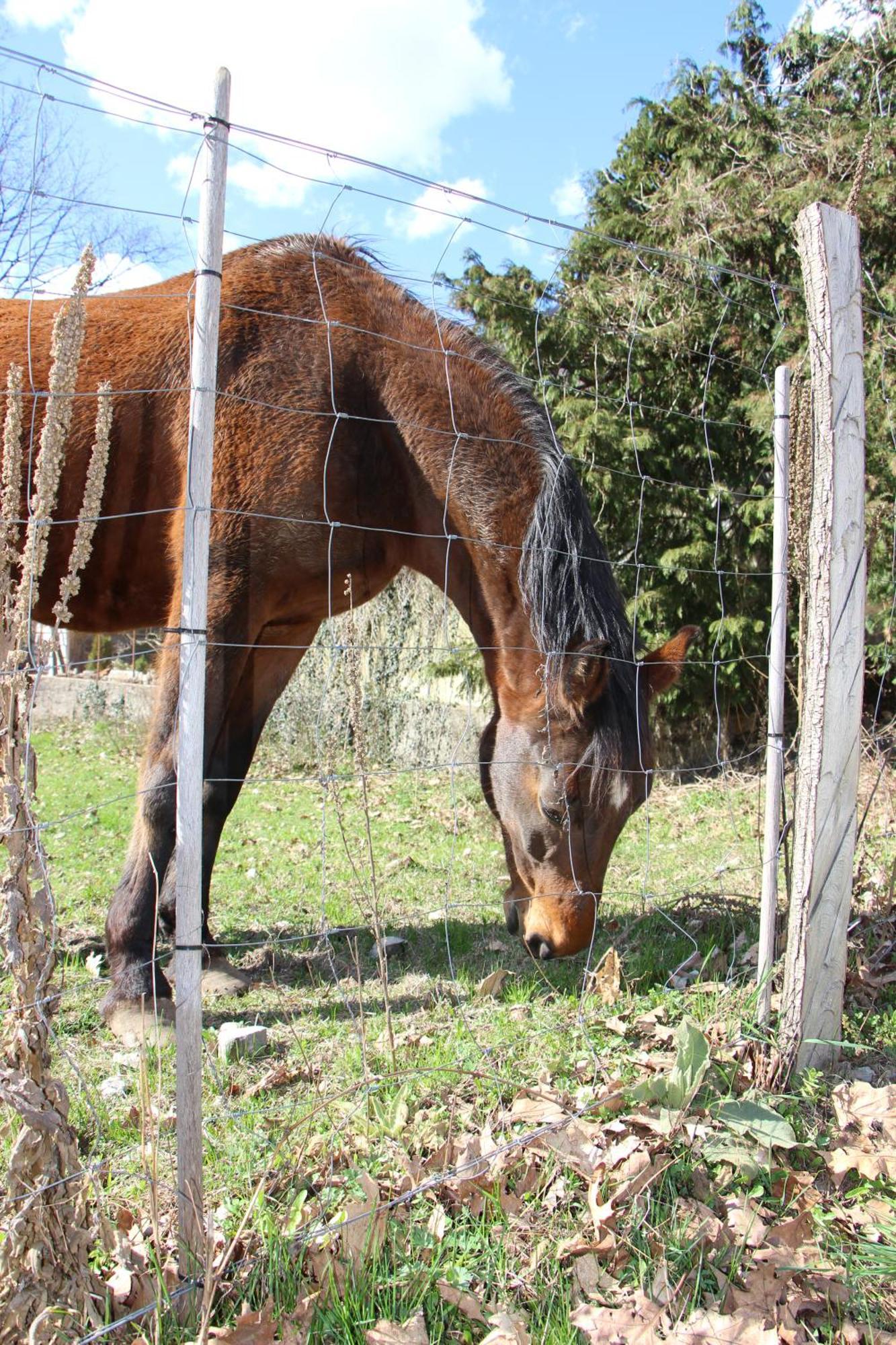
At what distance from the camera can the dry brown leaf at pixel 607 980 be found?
10.3ft

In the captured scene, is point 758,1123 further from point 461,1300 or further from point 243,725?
point 243,725

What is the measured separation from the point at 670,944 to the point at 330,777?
82.3 inches

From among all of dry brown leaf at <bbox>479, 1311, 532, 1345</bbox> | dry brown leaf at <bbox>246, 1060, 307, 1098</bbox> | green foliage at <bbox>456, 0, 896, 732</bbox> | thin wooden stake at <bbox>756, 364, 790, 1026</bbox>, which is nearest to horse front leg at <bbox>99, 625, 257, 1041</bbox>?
dry brown leaf at <bbox>246, 1060, 307, 1098</bbox>

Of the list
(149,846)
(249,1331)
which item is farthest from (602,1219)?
(149,846)

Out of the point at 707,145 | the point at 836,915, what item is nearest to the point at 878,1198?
the point at 836,915

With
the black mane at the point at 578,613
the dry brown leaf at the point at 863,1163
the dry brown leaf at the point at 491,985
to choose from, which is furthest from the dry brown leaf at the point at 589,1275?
the black mane at the point at 578,613

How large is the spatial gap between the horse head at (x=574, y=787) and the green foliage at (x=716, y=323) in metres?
4.67

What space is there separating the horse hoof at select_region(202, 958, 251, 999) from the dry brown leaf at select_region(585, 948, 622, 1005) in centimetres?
128

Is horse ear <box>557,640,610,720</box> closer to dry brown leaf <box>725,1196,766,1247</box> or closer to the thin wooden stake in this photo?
the thin wooden stake

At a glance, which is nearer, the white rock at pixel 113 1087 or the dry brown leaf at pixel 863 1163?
the dry brown leaf at pixel 863 1163

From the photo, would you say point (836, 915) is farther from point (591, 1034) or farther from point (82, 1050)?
point (82, 1050)

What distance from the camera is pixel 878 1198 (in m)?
2.20

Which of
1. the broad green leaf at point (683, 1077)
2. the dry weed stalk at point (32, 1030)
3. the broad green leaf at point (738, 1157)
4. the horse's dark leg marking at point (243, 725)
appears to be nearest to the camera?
the dry weed stalk at point (32, 1030)

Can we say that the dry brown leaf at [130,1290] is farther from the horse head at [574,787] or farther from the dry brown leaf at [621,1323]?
the horse head at [574,787]
